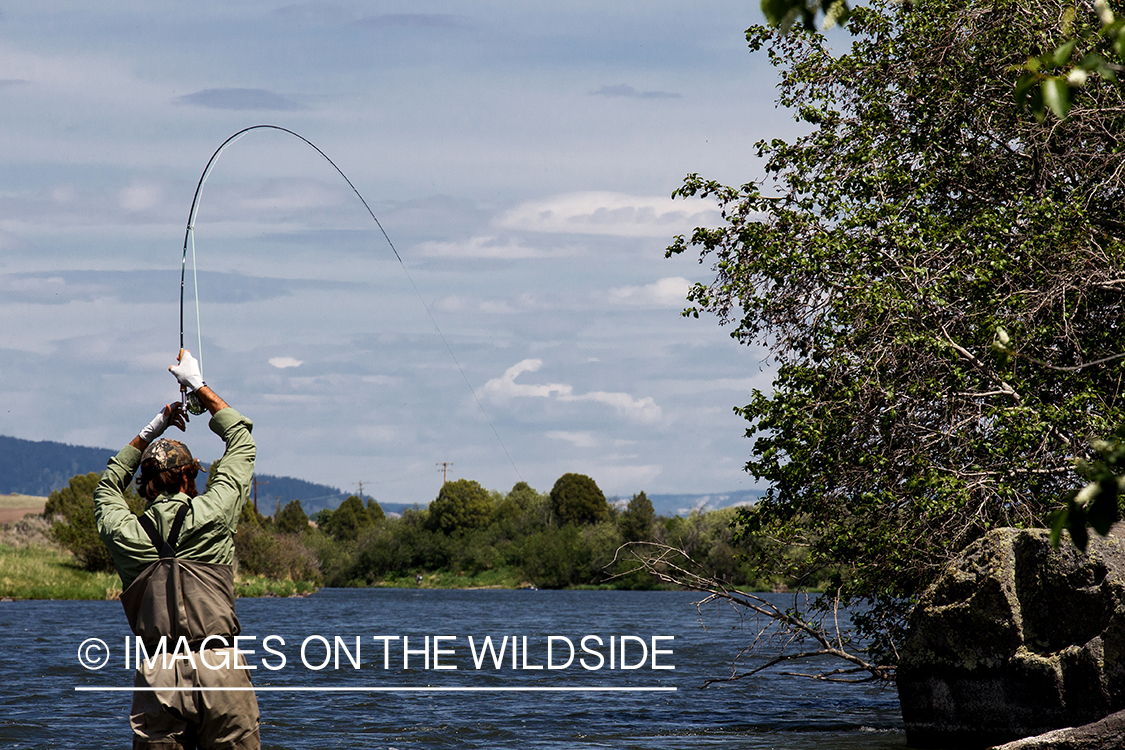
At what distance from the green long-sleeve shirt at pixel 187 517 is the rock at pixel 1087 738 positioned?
700 centimetres

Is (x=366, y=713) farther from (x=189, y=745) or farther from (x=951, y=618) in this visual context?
(x=189, y=745)

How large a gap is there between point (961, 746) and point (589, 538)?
94.3 metres

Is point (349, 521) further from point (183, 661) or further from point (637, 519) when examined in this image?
point (183, 661)

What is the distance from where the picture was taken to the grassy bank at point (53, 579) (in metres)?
60.1

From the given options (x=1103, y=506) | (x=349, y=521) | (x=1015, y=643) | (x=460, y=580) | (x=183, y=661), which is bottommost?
(x=460, y=580)

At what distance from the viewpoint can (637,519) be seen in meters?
104

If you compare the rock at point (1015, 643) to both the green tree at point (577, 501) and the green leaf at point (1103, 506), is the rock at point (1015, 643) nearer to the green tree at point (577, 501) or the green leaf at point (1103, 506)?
the green leaf at point (1103, 506)

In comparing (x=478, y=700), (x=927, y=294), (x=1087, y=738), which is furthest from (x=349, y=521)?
(x=1087, y=738)

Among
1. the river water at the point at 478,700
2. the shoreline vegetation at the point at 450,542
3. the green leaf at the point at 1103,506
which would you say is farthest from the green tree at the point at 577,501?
the green leaf at the point at 1103,506

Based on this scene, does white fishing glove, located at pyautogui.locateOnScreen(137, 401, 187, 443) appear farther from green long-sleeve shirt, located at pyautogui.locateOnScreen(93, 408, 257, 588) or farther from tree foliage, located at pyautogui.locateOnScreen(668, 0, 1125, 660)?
tree foliage, located at pyautogui.locateOnScreen(668, 0, 1125, 660)

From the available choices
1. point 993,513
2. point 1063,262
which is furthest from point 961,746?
point 1063,262

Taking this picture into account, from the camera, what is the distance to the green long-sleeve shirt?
5.36 metres

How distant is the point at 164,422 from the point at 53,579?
6202 cm

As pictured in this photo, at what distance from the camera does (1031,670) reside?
1200 cm
